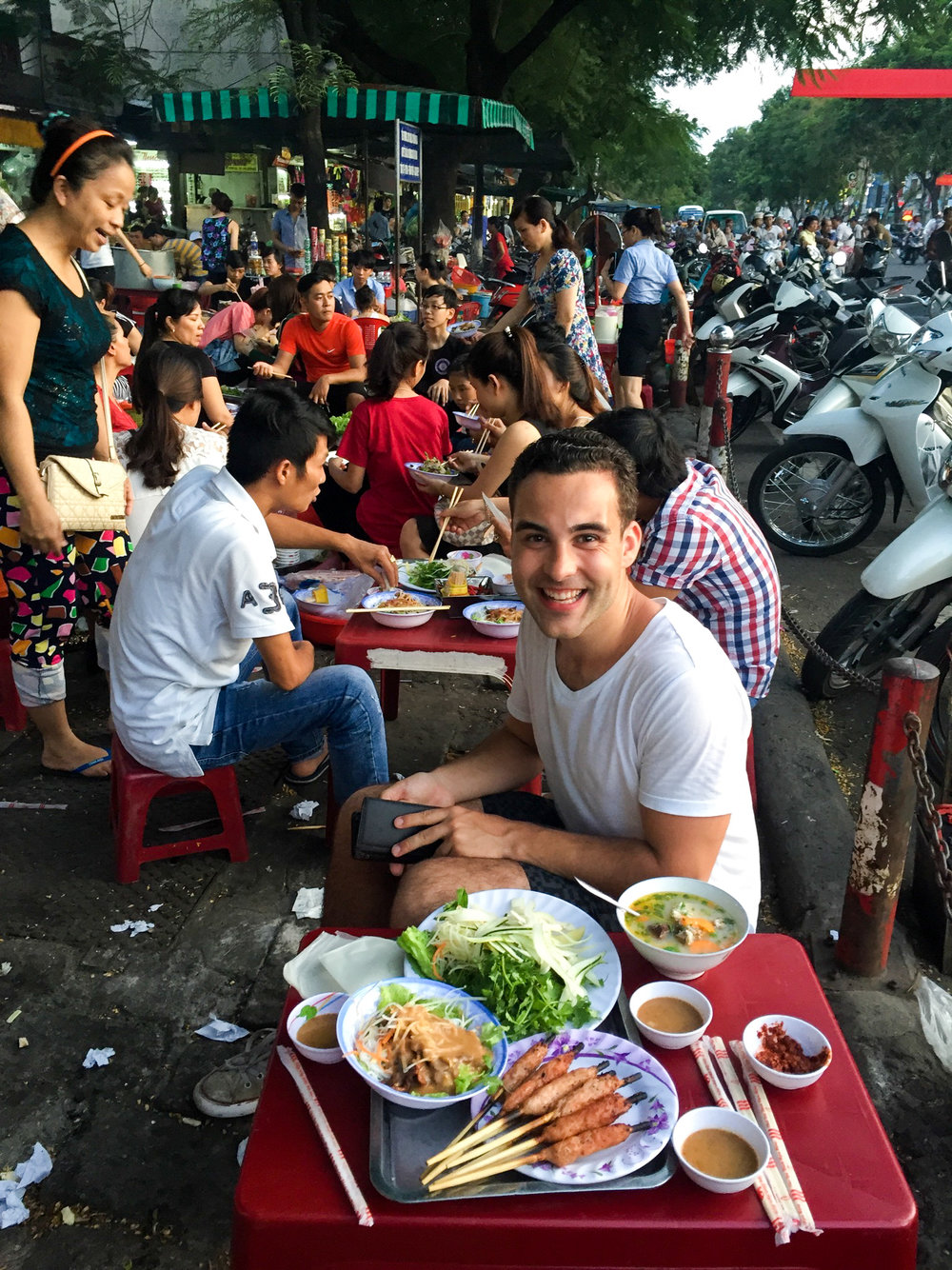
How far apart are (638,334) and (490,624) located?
23.1 ft

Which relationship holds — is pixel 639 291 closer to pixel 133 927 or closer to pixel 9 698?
pixel 9 698

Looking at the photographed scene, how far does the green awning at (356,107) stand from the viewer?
1451cm

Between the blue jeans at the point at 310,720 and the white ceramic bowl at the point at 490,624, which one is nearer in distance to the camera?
the blue jeans at the point at 310,720

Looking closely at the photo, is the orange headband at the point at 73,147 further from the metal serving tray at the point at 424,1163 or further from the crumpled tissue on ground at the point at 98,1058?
the metal serving tray at the point at 424,1163

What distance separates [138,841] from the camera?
3344 mm

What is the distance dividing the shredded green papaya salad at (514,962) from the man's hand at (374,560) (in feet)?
7.18

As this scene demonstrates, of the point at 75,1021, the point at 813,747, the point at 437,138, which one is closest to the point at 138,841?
the point at 75,1021

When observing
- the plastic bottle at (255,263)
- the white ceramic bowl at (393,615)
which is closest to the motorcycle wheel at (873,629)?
the white ceramic bowl at (393,615)

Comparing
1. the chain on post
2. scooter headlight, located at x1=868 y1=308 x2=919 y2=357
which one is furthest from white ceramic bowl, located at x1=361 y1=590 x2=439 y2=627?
scooter headlight, located at x1=868 y1=308 x2=919 y2=357

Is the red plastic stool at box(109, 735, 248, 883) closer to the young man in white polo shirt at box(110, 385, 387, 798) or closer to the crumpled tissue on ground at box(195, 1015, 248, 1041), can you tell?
the young man in white polo shirt at box(110, 385, 387, 798)

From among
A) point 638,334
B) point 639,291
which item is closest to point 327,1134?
point 638,334

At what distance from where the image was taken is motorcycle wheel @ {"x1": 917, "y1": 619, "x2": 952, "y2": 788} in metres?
3.46

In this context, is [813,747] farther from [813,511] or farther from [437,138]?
[437,138]

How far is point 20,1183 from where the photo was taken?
7.39 ft
